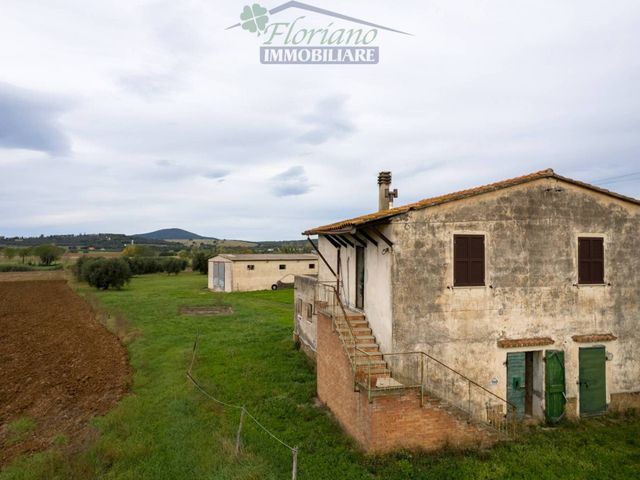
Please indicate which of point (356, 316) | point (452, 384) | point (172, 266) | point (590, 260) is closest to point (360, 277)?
point (356, 316)

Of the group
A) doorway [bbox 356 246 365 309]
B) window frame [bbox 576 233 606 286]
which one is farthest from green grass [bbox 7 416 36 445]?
window frame [bbox 576 233 606 286]

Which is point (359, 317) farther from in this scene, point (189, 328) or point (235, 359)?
point (189, 328)

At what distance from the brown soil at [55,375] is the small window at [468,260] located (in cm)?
1102

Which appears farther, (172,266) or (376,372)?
(172,266)

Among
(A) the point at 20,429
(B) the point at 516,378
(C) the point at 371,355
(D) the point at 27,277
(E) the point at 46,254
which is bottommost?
(A) the point at 20,429

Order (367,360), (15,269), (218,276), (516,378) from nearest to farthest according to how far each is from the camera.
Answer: (367,360)
(516,378)
(218,276)
(15,269)

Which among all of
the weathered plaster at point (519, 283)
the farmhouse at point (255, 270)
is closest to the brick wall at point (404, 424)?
the weathered plaster at point (519, 283)

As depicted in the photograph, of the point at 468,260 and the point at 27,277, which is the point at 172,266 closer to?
the point at 27,277

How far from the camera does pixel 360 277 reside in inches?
556

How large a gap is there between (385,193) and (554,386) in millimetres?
8123

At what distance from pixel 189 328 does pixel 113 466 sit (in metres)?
15.5

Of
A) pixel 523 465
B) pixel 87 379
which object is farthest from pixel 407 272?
pixel 87 379

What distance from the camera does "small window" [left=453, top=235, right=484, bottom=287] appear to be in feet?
38.5

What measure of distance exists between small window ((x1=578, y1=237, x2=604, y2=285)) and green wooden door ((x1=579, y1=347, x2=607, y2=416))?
2.04m
